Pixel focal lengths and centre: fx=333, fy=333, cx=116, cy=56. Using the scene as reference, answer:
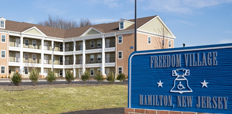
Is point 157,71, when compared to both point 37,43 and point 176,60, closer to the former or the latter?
point 176,60

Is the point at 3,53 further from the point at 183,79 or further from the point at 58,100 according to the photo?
the point at 183,79

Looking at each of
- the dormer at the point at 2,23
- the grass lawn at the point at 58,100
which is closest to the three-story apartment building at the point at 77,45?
the dormer at the point at 2,23

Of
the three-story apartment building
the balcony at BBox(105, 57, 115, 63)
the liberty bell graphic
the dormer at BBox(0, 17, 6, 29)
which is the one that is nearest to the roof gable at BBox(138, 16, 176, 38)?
the three-story apartment building

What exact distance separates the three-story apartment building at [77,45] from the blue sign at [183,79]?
47.7 m

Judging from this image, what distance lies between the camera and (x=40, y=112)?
53.9 ft

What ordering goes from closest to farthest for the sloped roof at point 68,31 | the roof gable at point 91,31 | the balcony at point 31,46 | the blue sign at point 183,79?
the blue sign at point 183,79 < the sloped roof at point 68,31 < the roof gable at point 91,31 < the balcony at point 31,46

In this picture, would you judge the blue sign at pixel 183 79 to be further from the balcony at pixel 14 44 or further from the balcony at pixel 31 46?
the balcony at pixel 31 46

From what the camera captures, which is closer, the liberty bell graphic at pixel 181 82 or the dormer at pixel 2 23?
the liberty bell graphic at pixel 181 82

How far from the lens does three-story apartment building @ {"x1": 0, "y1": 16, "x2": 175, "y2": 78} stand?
5947 cm

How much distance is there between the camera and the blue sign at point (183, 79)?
820cm

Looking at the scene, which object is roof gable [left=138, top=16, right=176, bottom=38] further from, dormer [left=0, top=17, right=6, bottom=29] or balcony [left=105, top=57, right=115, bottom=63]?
dormer [left=0, top=17, right=6, bottom=29]

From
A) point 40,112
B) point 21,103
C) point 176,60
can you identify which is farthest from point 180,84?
point 21,103

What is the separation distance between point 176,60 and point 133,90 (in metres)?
1.69

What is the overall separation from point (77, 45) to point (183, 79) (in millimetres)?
62063
